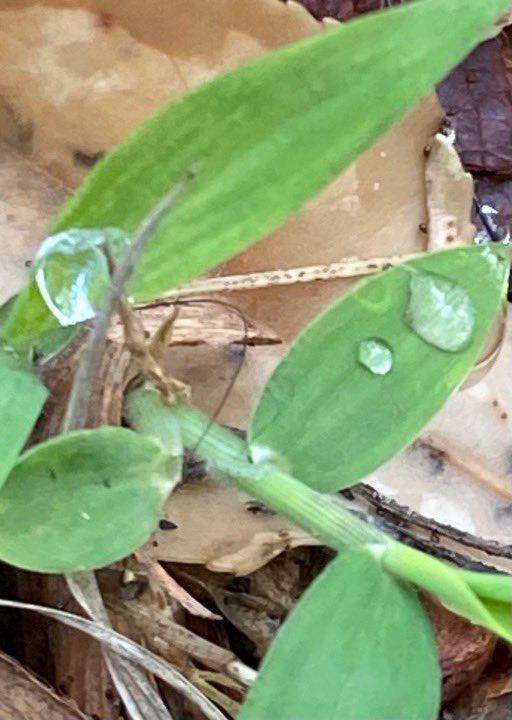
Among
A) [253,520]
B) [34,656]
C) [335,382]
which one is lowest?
[34,656]

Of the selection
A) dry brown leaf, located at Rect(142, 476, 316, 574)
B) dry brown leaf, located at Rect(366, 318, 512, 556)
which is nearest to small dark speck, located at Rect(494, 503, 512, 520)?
dry brown leaf, located at Rect(366, 318, 512, 556)

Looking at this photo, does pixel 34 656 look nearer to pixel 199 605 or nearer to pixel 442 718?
pixel 199 605

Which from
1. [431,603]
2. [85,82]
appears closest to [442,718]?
[431,603]

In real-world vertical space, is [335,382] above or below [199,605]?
above

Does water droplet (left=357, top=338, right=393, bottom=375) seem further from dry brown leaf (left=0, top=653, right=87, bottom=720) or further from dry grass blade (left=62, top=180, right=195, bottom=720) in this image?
dry brown leaf (left=0, top=653, right=87, bottom=720)

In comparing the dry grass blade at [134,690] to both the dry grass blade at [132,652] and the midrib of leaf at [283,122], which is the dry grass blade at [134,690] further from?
the midrib of leaf at [283,122]

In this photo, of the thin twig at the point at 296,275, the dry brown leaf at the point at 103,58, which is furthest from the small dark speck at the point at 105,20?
the thin twig at the point at 296,275

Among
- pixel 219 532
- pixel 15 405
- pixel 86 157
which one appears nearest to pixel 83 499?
pixel 15 405
